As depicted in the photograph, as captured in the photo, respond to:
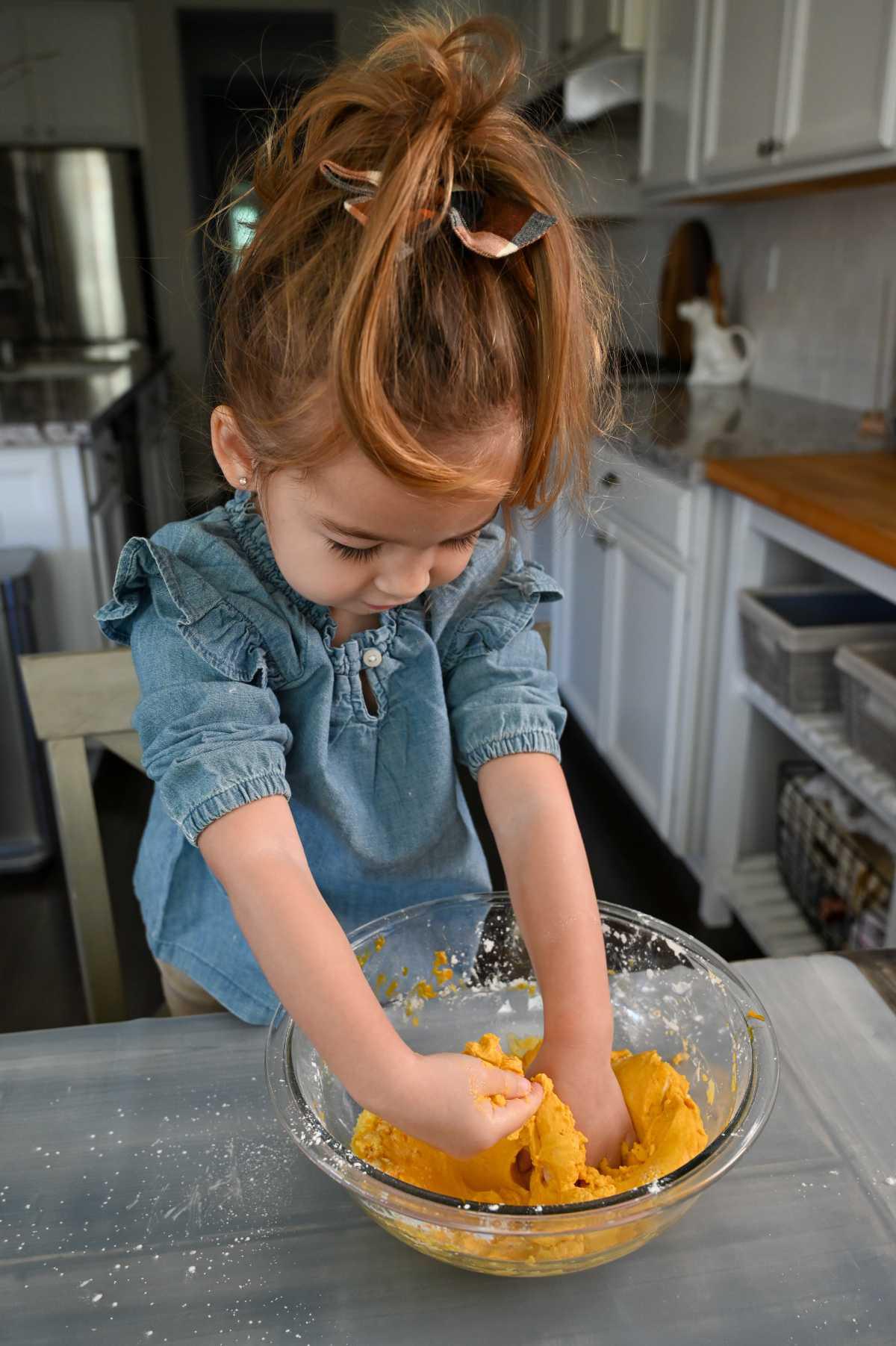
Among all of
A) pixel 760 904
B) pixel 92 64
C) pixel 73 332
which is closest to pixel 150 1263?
pixel 760 904

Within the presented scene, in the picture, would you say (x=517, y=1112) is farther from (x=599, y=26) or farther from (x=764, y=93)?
(x=599, y=26)

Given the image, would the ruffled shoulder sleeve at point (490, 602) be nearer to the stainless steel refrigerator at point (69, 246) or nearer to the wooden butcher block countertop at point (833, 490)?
the wooden butcher block countertop at point (833, 490)

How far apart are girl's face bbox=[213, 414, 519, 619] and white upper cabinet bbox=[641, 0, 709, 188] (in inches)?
80.3

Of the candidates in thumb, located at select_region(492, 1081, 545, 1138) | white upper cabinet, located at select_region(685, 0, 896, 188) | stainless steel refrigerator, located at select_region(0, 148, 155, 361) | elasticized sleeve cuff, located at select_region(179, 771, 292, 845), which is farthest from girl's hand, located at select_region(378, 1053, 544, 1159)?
stainless steel refrigerator, located at select_region(0, 148, 155, 361)

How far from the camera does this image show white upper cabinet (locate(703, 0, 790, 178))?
186cm

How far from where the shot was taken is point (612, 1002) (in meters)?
0.64

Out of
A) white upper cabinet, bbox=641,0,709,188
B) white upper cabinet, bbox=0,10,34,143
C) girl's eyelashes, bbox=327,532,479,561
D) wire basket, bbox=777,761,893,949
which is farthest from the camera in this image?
white upper cabinet, bbox=0,10,34,143

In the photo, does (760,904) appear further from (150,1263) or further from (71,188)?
(71,188)

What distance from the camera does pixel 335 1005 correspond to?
486 millimetres

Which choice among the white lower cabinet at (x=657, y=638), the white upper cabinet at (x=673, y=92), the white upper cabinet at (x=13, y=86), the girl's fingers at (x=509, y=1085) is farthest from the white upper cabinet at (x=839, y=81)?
the white upper cabinet at (x=13, y=86)

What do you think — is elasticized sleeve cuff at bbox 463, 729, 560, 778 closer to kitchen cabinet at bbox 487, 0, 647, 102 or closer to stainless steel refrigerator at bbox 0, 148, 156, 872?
kitchen cabinet at bbox 487, 0, 647, 102

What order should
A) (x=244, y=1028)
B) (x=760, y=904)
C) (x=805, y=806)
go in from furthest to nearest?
(x=760, y=904), (x=805, y=806), (x=244, y=1028)

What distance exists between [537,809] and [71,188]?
4.36m

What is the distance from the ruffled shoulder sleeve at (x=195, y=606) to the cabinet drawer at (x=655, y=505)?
3.54 ft
